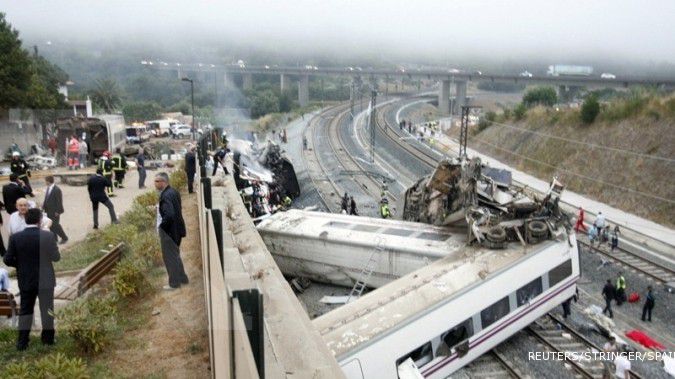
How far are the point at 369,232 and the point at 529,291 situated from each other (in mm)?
4711

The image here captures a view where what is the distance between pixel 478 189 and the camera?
55.7ft

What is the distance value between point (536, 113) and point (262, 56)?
329 feet

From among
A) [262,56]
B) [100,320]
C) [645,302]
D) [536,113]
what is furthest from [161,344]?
[262,56]

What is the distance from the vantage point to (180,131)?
5909 cm

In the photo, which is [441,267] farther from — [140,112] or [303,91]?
[303,91]

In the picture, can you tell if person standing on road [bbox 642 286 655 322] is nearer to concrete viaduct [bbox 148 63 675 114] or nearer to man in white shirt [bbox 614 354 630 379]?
man in white shirt [bbox 614 354 630 379]

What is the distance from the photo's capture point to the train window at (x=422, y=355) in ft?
35.3

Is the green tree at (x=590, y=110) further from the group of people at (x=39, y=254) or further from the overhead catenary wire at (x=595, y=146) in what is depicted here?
the group of people at (x=39, y=254)

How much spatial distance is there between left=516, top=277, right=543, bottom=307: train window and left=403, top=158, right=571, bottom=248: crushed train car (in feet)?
3.45

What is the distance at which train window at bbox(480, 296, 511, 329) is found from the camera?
12133mm

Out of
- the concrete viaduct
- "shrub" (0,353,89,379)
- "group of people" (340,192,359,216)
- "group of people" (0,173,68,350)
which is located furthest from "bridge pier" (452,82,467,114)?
"shrub" (0,353,89,379)

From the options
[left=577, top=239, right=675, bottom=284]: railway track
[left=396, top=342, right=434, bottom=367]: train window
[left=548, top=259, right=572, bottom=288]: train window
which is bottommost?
[left=577, top=239, right=675, bottom=284]: railway track

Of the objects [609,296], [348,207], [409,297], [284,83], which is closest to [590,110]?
[348,207]

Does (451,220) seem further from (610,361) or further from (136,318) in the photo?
(136,318)
